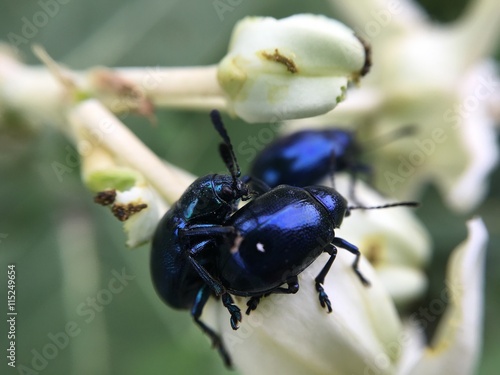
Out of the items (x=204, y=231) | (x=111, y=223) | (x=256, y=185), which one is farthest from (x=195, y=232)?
(x=111, y=223)

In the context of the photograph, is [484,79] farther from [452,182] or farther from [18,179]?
[18,179]

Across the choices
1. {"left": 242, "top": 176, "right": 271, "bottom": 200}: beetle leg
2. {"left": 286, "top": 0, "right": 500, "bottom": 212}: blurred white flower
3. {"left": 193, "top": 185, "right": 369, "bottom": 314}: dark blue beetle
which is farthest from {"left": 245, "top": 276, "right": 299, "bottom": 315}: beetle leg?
{"left": 286, "top": 0, "right": 500, "bottom": 212}: blurred white flower

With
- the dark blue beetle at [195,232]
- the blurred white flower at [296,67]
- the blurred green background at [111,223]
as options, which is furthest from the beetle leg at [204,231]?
the blurred green background at [111,223]

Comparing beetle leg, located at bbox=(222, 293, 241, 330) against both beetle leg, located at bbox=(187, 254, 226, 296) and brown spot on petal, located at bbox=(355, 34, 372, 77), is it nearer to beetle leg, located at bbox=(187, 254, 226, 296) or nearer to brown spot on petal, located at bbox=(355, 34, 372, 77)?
beetle leg, located at bbox=(187, 254, 226, 296)

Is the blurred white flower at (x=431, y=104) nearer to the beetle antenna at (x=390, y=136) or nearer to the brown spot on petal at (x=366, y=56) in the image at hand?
the beetle antenna at (x=390, y=136)

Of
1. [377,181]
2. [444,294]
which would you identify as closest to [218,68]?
[377,181]

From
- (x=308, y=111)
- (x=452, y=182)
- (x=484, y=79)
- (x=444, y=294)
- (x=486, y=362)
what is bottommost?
(x=486, y=362)

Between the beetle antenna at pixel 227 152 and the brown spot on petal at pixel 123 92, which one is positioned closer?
the beetle antenna at pixel 227 152
